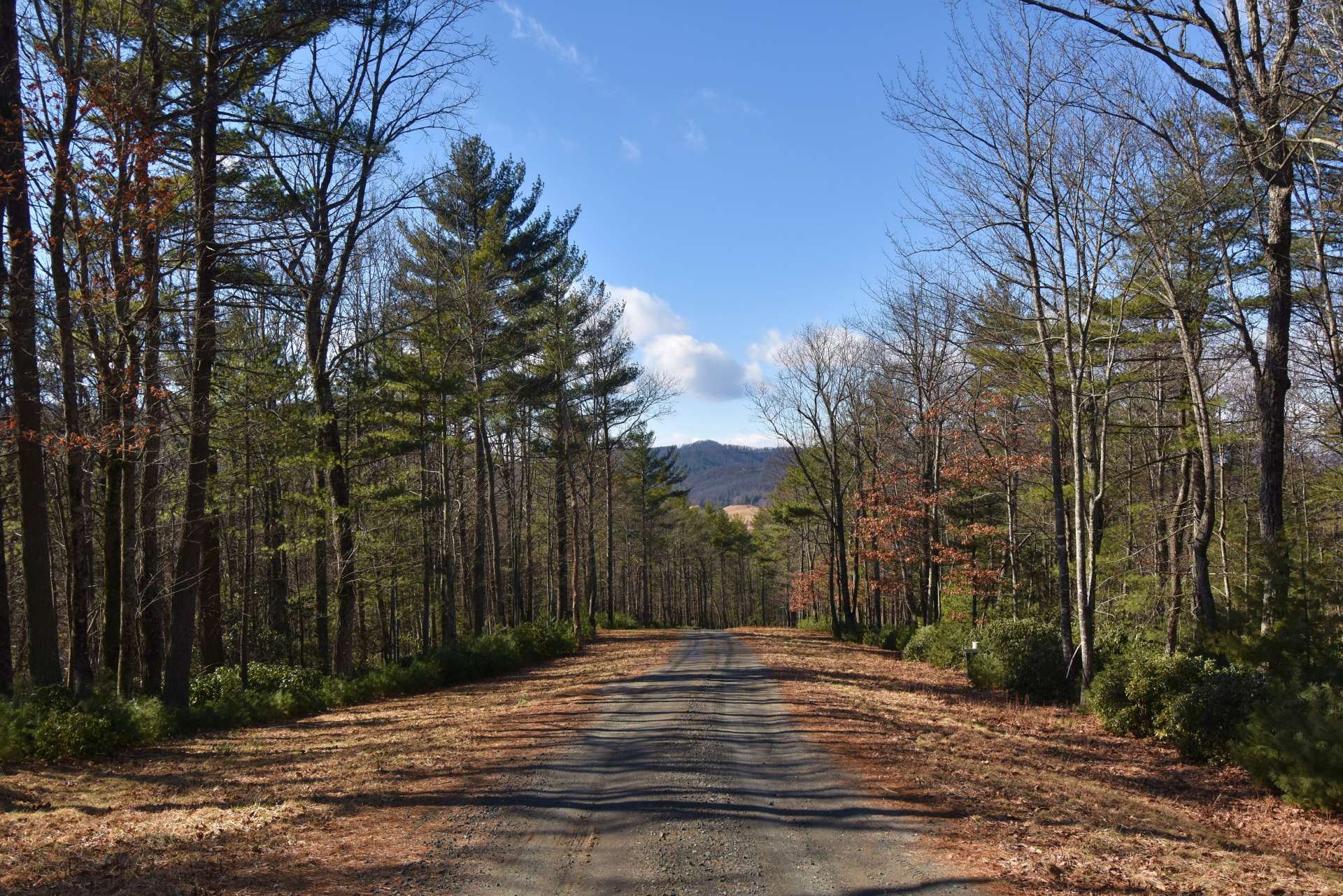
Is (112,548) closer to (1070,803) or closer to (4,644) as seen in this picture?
(4,644)

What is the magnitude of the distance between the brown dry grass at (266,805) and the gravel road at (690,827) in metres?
0.53

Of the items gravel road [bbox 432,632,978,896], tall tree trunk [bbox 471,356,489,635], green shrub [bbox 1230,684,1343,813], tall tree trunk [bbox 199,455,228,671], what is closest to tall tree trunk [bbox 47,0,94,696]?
tall tree trunk [bbox 199,455,228,671]

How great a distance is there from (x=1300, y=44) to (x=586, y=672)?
646 inches

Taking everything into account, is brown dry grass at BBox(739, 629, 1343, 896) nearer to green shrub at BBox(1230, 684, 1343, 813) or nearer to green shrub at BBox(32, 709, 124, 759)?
green shrub at BBox(1230, 684, 1343, 813)

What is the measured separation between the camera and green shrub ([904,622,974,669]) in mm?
18984

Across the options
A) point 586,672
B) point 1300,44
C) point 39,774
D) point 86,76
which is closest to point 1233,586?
point 1300,44

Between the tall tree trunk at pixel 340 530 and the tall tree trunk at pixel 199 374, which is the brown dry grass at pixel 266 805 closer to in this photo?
the tall tree trunk at pixel 199 374

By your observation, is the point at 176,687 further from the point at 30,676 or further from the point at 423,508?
the point at 423,508

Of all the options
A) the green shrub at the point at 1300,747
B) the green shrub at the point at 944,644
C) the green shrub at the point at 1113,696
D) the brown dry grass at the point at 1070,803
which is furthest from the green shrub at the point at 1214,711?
the green shrub at the point at 944,644

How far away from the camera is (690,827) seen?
6121 millimetres

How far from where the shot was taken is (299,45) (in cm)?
1200

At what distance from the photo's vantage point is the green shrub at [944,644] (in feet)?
62.3

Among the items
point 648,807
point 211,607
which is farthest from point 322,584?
point 648,807

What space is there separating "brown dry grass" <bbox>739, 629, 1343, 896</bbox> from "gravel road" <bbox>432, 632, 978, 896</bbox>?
1.78ft
